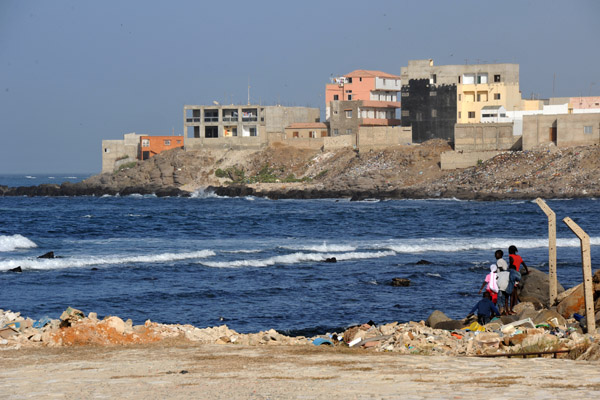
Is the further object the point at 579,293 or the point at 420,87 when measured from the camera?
the point at 420,87

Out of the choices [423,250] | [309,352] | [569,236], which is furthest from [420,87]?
[309,352]

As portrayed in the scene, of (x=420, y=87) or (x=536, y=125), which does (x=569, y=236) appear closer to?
(x=536, y=125)

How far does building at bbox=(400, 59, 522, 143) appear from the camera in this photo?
3056 inches

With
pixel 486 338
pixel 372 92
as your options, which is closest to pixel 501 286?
pixel 486 338

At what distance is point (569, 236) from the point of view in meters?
35.7

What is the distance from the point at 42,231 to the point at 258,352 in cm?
3215

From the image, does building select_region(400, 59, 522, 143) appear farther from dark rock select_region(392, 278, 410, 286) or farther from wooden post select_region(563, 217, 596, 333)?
wooden post select_region(563, 217, 596, 333)

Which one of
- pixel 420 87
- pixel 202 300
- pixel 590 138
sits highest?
pixel 420 87

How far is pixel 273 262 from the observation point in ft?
90.4

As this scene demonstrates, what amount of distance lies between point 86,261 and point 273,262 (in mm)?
6021

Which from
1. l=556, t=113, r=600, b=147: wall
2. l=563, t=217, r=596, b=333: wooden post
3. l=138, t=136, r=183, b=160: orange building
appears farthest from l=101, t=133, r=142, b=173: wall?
l=563, t=217, r=596, b=333: wooden post

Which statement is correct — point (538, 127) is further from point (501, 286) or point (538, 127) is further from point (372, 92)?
point (501, 286)

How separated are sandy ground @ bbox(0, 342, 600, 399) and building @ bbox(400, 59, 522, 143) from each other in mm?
67183

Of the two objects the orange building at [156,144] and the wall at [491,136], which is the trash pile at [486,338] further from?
the orange building at [156,144]
